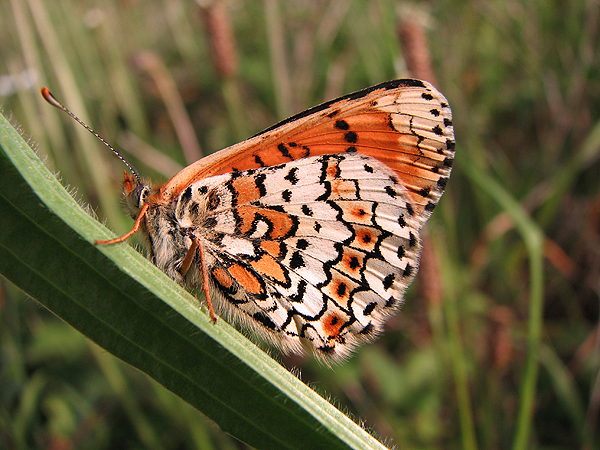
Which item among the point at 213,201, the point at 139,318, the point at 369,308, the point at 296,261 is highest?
the point at 139,318

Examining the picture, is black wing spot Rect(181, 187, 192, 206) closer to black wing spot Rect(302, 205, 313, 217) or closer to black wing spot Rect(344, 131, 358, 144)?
black wing spot Rect(302, 205, 313, 217)

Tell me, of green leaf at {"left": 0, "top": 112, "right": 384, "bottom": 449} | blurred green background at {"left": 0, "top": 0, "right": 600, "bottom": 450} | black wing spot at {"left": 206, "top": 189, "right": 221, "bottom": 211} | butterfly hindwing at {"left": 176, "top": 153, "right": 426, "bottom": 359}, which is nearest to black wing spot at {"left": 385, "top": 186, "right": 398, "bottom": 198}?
butterfly hindwing at {"left": 176, "top": 153, "right": 426, "bottom": 359}

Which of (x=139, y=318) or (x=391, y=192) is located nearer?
(x=139, y=318)

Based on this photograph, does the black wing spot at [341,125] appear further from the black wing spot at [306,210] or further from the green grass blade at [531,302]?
the green grass blade at [531,302]

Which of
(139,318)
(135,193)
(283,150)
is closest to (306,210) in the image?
(283,150)

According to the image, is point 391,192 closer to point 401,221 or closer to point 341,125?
point 401,221

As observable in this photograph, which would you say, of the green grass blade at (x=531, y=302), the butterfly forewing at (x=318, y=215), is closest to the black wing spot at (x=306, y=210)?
the butterfly forewing at (x=318, y=215)
